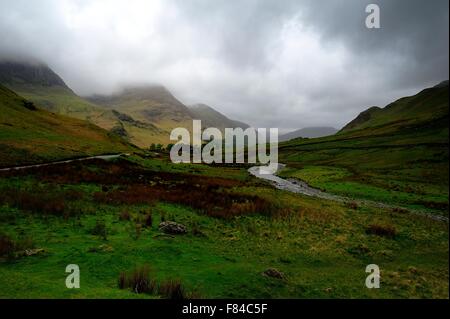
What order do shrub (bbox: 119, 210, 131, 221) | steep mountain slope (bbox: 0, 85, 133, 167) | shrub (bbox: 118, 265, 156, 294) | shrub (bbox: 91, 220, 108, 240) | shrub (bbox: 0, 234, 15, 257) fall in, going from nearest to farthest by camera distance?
shrub (bbox: 118, 265, 156, 294) → shrub (bbox: 0, 234, 15, 257) → shrub (bbox: 91, 220, 108, 240) → shrub (bbox: 119, 210, 131, 221) → steep mountain slope (bbox: 0, 85, 133, 167)

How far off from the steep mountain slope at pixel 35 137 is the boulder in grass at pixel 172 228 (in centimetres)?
3626

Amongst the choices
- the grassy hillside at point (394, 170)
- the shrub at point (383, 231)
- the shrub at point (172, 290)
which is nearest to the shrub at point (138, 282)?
the shrub at point (172, 290)

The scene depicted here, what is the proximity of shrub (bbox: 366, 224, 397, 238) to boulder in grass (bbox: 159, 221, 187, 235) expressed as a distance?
51.4 feet

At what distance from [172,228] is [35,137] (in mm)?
62911

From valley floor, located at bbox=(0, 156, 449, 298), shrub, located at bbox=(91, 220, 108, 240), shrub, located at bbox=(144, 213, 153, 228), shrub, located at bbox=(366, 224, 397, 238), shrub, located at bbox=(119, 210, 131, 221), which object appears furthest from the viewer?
shrub, located at bbox=(366, 224, 397, 238)

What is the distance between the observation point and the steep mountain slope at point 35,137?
187 ft

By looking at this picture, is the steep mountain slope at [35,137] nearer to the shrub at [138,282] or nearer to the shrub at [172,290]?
the shrub at [138,282]

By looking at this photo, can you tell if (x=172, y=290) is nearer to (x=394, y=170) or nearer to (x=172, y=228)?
(x=172, y=228)

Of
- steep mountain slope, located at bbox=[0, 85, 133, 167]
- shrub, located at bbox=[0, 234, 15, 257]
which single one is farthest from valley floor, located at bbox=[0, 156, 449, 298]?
steep mountain slope, located at bbox=[0, 85, 133, 167]

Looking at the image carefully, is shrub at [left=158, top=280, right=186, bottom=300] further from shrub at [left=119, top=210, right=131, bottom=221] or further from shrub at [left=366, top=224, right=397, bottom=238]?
shrub at [left=366, top=224, right=397, bottom=238]

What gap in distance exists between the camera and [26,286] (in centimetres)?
1316

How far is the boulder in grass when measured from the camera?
24.3 meters
